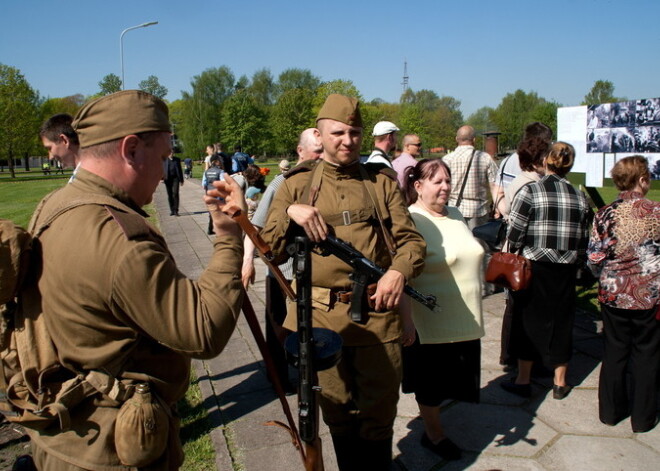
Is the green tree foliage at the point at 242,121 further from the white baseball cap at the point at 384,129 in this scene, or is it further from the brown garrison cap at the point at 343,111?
the brown garrison cap at the point at 343,111

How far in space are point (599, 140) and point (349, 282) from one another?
8.87 m

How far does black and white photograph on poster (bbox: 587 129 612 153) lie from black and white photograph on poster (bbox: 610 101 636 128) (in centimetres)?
20

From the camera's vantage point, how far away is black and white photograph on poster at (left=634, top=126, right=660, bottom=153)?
918cm

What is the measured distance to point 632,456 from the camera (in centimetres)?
322

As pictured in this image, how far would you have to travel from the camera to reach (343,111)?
263 cm

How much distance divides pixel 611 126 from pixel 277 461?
29.5 feet

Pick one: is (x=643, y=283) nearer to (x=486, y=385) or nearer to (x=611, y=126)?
(x=486, y=385)

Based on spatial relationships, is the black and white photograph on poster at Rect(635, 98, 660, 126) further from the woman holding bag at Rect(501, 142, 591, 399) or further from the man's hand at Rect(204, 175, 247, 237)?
the man's hand at Rect(204, 175, 247, 237)

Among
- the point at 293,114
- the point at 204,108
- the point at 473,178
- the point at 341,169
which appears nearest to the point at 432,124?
the point at 293,114

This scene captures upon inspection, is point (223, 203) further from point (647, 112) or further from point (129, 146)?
point (647, 112)

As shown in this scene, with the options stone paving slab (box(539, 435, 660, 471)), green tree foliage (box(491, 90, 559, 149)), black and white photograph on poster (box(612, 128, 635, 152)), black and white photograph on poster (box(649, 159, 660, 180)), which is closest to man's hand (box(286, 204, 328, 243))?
stone paving slab (box(539, 435, 660, 471))

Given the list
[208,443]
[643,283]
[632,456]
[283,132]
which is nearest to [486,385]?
[632,456]

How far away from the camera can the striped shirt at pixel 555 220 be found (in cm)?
386

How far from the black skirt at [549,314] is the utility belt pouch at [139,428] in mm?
3256
